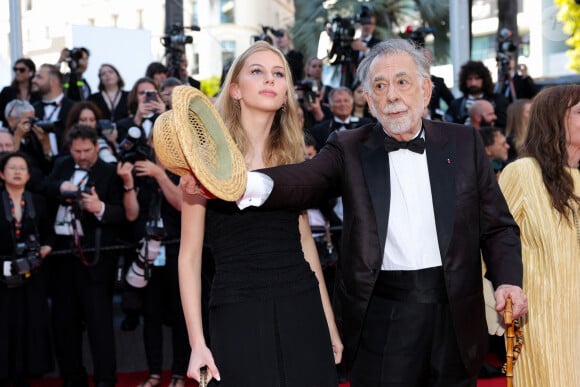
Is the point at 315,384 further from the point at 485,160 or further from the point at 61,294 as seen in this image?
the point at 61,294

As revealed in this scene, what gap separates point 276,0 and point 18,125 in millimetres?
24990

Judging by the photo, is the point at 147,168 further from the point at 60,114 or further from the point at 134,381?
the point at 60,114

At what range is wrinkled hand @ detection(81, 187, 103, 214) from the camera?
5812 mm

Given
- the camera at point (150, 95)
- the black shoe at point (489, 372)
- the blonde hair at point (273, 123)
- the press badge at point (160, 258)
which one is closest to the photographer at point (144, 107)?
the camera at point (150, 95)

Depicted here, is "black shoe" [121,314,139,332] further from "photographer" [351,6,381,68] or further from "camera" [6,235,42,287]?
"photographer" [351,6,381,68]

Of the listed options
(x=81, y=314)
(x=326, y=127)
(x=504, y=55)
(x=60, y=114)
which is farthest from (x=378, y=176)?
(x=504, y=55)

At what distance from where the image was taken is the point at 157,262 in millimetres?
6051

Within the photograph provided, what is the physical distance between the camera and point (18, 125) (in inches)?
272

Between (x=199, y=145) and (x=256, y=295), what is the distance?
654mm

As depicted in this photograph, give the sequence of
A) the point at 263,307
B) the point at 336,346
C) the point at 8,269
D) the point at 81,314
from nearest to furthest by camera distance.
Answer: the point at 263,307
the point at 336,346
the point at 8,269
the point at 81,314

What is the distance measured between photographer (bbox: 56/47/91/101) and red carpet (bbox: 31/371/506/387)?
3084mm

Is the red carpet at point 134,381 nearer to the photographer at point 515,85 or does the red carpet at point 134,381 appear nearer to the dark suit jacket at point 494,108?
the dark suit jacket at point 494,108

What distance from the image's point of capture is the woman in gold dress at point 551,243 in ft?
12.4

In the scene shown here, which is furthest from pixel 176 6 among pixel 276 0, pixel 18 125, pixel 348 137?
pixel 276 0
